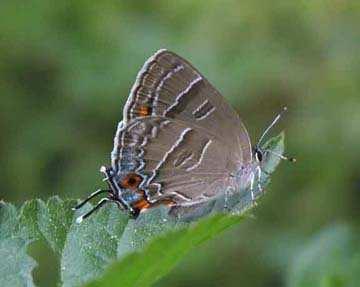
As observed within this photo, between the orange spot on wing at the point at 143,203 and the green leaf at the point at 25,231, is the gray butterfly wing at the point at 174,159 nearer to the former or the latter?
the orange spot on wing at the point at 143,203

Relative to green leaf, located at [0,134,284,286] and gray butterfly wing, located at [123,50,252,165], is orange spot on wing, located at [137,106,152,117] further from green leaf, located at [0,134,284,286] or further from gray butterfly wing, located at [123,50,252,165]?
green leaf, located at [0,134,284,286]

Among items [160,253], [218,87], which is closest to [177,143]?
[160,253]

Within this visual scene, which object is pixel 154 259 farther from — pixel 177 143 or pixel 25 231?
pixel 177 143

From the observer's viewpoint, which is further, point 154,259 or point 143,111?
point 143,111

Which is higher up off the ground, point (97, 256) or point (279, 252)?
point (97, 256)

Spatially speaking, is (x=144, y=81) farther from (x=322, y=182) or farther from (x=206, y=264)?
(x=322, y=182)

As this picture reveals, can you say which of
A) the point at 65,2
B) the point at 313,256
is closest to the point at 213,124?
the point at 313,256

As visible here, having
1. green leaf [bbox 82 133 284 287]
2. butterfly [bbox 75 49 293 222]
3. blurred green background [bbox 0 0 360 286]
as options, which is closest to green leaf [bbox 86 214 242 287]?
green leaf [bbox 82 133 284 287]
